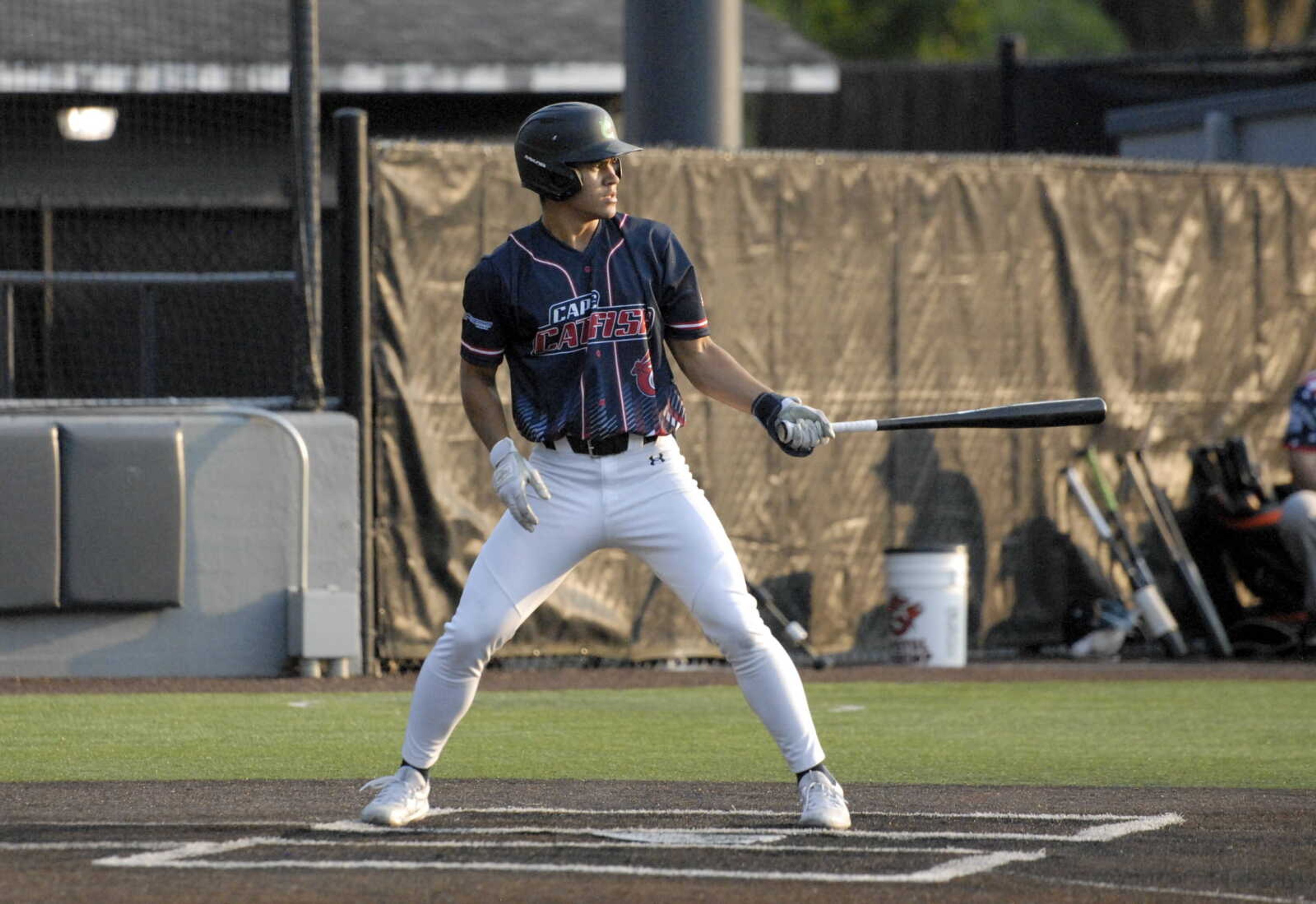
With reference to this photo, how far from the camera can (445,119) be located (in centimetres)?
1641

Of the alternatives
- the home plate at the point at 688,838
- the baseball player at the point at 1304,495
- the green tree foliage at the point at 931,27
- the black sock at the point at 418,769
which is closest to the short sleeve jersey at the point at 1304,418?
the baseball player at the point at 1304,495

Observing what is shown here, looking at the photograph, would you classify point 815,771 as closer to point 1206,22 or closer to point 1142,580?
point 1142,580

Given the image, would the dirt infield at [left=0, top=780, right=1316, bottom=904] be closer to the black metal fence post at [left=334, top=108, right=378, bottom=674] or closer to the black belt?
the black belt

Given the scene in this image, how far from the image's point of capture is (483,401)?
613 centimetres

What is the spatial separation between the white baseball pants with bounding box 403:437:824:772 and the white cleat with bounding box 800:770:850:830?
0.15 ft

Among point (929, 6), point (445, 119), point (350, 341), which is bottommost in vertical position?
point (350, 341)

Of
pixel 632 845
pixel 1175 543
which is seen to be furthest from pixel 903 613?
pixel 632 845

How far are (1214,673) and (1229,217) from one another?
335 cm

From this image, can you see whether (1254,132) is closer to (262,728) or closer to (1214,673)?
(1214,673)

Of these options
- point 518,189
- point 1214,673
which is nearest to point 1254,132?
point 1214,673

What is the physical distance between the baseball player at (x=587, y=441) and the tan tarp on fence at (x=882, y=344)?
18.4ft

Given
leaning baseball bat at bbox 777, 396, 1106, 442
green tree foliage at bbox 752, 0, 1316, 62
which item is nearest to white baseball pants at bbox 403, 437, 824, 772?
leaning baseball bat at bbox 777, 396, 1106, 442

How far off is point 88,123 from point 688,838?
34.1 ft

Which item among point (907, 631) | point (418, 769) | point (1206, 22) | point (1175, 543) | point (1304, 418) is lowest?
point (907, 631)
